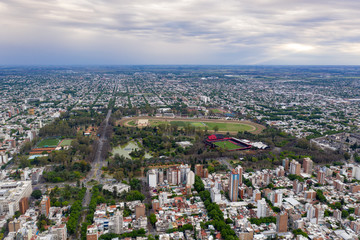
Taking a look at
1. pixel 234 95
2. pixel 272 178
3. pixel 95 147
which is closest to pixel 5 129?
pixel 95 147

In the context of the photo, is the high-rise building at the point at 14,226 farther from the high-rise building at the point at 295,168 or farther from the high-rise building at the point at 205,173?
the high-rise building at the point at 295,168

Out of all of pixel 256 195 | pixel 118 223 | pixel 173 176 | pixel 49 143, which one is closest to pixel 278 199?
pixel 256 195

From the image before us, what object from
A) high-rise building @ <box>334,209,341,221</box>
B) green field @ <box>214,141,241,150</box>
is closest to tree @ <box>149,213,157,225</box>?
high-rise building @ <box>334,209,341,221</box>

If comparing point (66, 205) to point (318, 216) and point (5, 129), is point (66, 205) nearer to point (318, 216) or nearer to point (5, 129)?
point (318, 216)

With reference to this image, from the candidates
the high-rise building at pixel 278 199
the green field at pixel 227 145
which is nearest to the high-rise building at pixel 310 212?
the high-rise building at pixel 278 199

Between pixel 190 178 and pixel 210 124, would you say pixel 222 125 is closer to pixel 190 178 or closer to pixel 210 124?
pixel 210 124

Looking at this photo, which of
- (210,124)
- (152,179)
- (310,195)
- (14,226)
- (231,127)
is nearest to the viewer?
(14,226)
